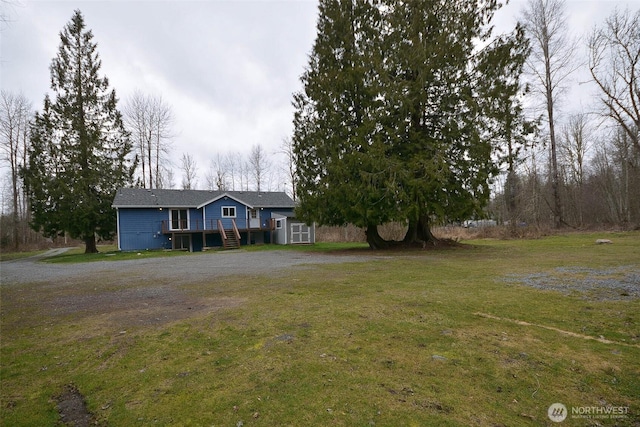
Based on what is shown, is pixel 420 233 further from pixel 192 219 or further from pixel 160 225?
pixel 160 225

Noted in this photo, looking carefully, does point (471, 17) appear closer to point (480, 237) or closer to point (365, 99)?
point (365, 99)

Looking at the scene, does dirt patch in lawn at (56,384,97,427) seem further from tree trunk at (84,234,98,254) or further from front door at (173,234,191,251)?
tree trunk at (84,234,98,254)

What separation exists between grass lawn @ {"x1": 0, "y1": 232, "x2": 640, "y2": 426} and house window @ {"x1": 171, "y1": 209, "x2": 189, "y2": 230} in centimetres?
2061

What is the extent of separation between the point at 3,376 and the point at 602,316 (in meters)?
7.30

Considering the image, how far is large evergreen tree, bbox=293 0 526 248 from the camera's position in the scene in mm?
15445

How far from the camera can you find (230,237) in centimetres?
2656

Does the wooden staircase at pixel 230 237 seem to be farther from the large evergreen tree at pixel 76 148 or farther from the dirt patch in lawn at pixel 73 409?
the dirt patch in lawn at pixel 73 409

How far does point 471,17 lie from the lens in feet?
53.7

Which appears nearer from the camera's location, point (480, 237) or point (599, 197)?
point (480, 237)

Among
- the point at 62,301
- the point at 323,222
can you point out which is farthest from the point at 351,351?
the point at 323,222

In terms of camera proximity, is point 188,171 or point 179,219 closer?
point 179,219

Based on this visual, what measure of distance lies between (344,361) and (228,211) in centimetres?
2579

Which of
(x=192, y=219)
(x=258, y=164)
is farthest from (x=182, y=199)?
(x=258, y=164)

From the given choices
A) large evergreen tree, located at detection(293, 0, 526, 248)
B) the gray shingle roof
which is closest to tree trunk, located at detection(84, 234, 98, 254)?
the gray shingle roof
